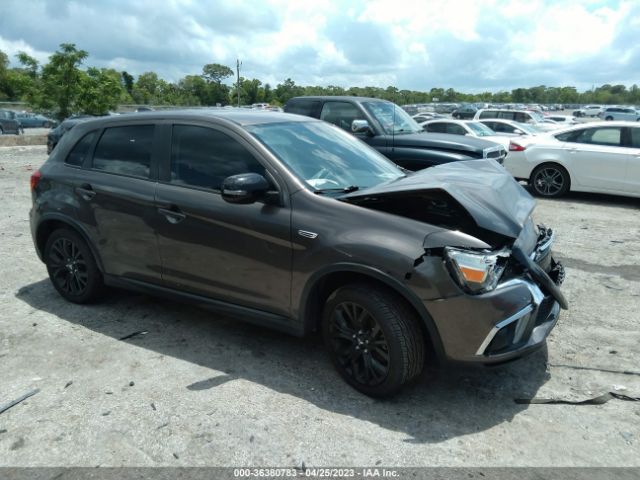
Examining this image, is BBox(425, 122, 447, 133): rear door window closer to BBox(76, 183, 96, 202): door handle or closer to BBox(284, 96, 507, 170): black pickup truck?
BBox(284, 96, 507, 170): black pickup truck

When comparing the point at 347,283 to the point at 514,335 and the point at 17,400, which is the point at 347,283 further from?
the point at 17,400

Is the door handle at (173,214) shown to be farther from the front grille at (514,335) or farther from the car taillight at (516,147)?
the car taillight at (516,147)

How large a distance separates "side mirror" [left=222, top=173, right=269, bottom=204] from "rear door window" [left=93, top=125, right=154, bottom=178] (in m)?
1.08

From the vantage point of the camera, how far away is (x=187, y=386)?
3.62 metres

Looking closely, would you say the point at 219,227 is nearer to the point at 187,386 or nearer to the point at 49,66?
the point at 187,386

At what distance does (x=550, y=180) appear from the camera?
10.6 meters

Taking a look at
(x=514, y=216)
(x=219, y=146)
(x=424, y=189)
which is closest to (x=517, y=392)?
(x=514, y=216)

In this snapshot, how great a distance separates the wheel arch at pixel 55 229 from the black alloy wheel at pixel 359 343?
2345 mm

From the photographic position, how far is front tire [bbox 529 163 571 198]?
411 inches

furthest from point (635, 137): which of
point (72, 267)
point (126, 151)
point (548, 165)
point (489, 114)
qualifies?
point (489, 114)

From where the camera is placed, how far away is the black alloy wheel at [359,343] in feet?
10.9

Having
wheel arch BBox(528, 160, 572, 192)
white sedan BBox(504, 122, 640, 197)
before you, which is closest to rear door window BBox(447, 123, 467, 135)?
white sedan BBox(504, 122, 640, 197)

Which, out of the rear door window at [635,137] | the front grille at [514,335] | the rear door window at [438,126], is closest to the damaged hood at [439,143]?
the rear door window at [635,137]

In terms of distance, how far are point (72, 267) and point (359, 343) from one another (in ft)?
9.64
